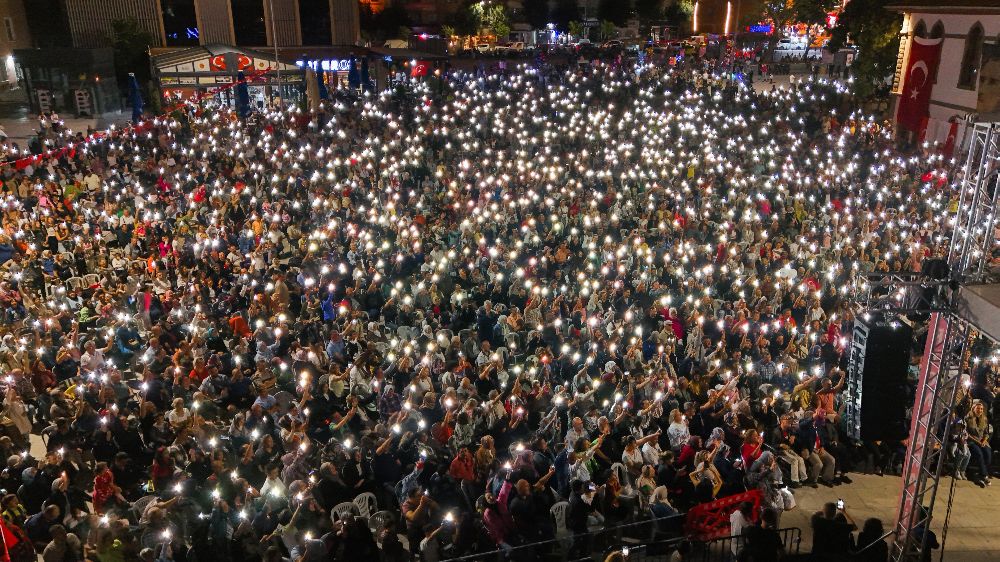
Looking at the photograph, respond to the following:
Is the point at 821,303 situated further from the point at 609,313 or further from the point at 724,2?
the point at 724,2

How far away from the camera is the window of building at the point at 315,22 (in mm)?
51281

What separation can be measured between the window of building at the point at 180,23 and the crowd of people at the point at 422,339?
27686 millimetres

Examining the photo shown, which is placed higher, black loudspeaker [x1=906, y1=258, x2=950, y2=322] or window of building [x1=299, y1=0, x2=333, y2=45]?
window of building [x1=299, y1=0, x2=333, y2=45]

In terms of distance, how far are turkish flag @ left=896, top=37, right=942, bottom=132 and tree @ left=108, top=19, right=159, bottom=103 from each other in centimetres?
3938

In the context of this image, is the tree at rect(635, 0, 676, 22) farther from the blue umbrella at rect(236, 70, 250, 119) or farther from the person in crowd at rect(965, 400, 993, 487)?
the person in crowd at rect(965, 400, 993, 487)

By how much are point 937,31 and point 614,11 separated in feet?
166

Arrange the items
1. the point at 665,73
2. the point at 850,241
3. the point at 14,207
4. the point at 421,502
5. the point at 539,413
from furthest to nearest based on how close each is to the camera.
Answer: the point at 665,73, the point at 14,207, the point at 850,241, the point at 539,413, the point at 421,502

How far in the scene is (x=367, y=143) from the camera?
24.8 m

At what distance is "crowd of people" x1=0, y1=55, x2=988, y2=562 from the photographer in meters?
8.27

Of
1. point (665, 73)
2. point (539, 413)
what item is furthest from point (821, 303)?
point (665, 73)

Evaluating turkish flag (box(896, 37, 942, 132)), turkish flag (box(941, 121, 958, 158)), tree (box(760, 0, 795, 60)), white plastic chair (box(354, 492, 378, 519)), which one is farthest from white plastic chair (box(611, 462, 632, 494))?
tree (box(760, 0, 795, 60))

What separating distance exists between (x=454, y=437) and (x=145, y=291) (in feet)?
23.0

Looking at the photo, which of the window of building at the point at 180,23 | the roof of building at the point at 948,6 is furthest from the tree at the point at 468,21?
the roof of building at the point at 948,6

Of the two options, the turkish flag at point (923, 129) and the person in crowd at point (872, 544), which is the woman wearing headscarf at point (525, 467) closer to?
the person in crowd at point (872, 544)
